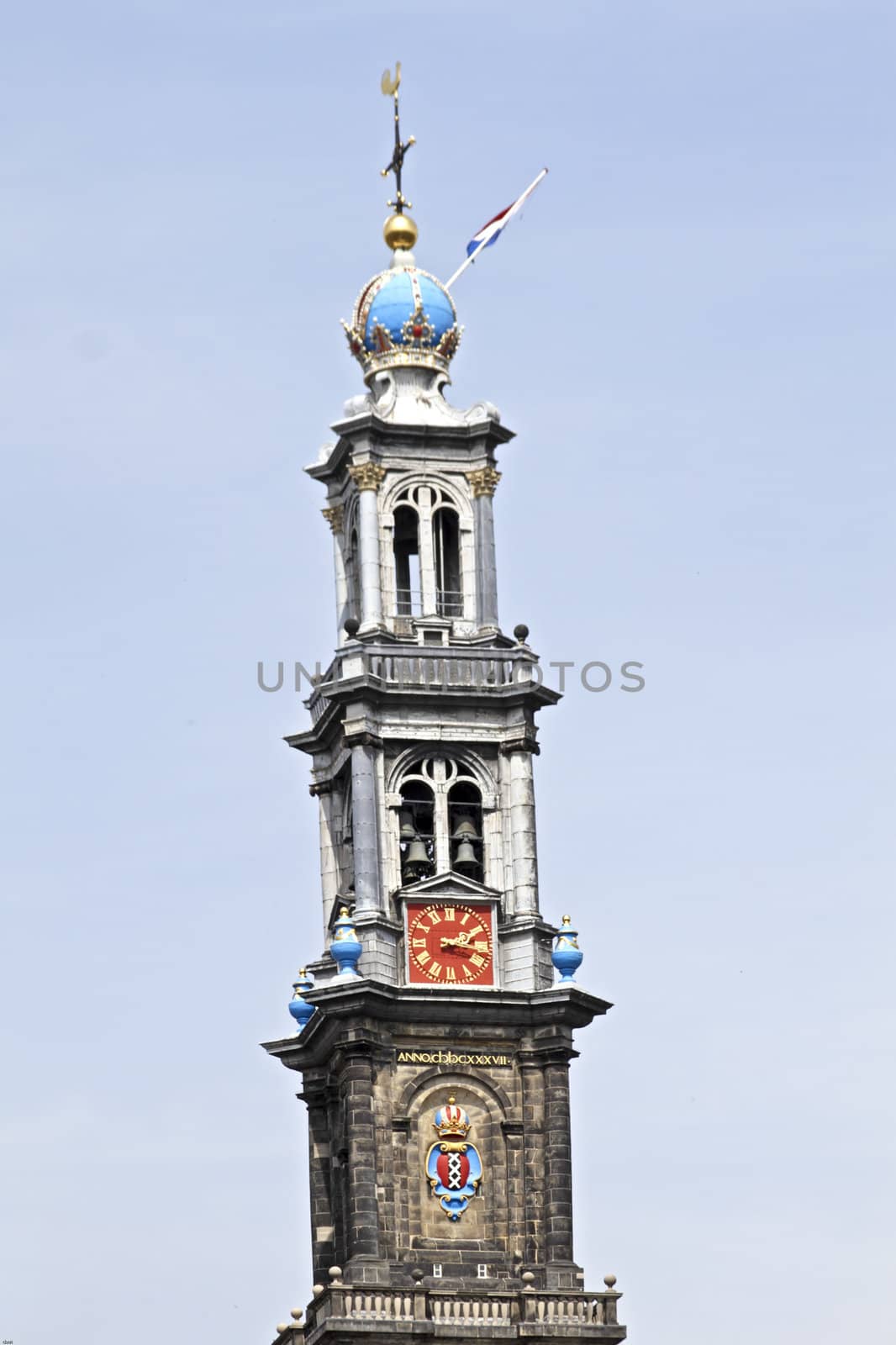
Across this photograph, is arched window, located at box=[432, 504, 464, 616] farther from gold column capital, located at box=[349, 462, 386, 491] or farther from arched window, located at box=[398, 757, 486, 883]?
arched window, located at box=[398, 757, 486, 883]

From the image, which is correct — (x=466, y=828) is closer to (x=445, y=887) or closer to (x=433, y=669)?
(x=445, y=887)

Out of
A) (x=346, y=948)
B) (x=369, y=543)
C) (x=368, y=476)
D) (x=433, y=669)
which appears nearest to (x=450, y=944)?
(x=346, y=948)

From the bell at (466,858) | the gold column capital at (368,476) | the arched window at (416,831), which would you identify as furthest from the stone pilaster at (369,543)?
the bell at (466,858)

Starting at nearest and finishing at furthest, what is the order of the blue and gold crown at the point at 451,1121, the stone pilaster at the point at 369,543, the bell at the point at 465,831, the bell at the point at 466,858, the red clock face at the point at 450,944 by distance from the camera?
the blue and gold crown at the point at 451,1121
the red clock face at the point at 450,944
the bell at the point at 466,858
the bell at the point at 465,831
the stone pilaster at the point at 369,543

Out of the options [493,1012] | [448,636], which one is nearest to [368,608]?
[448,636]

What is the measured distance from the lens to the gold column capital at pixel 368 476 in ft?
448

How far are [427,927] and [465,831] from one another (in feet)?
11.2

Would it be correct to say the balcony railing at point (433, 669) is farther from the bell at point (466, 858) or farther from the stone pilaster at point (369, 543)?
the bell at point (466, 858)

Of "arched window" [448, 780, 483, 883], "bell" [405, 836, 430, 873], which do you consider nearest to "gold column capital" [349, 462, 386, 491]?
"arched window" [448, 780, 483, 883]

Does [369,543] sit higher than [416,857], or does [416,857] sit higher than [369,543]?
[369,543]

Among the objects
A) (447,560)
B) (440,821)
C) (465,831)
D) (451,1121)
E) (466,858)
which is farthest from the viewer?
(447,560)

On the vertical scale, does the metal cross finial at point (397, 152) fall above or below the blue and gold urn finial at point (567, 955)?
above

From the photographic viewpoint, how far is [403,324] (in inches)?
5472

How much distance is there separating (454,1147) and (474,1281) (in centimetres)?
403
